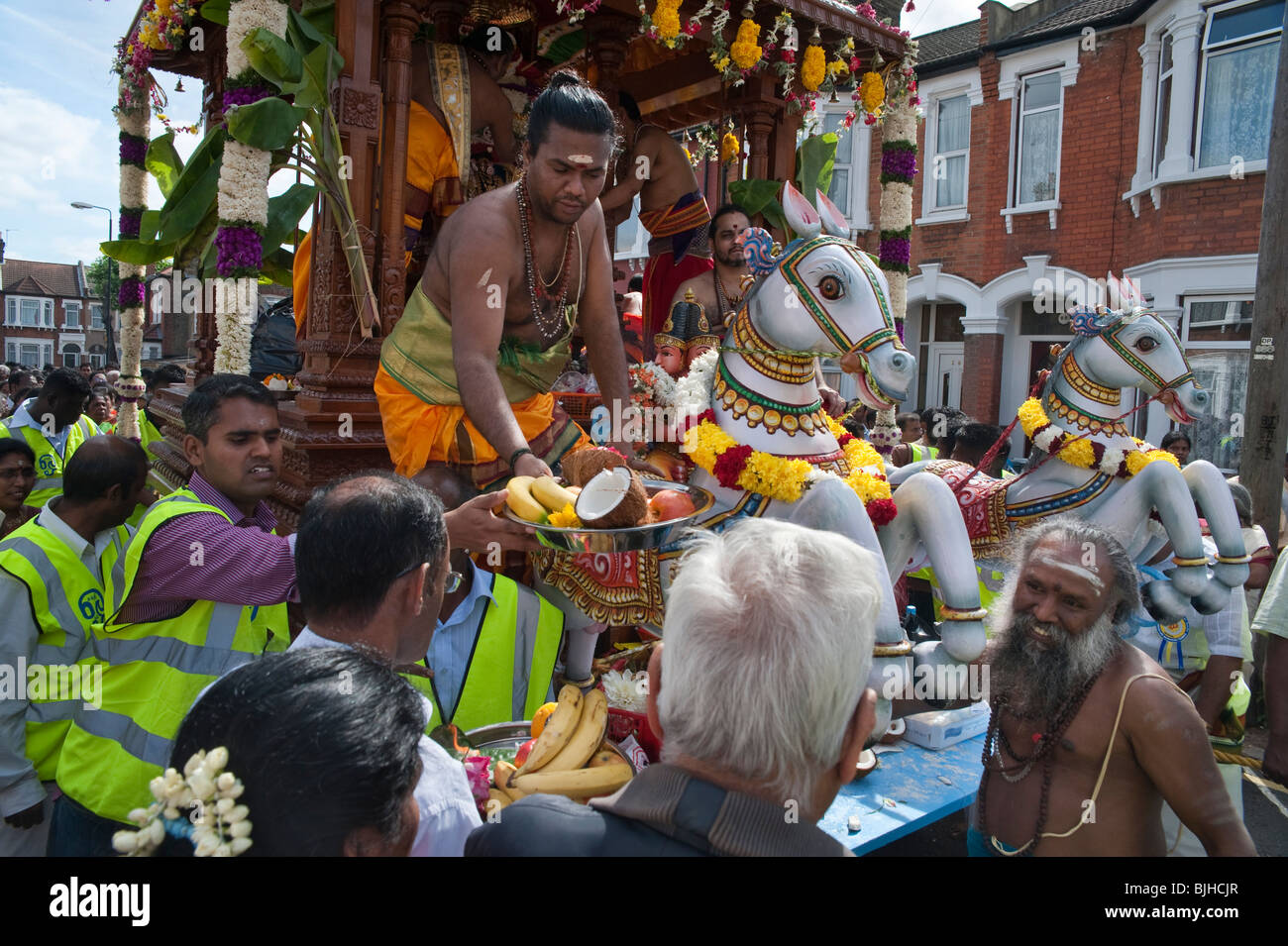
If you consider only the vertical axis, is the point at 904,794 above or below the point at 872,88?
below

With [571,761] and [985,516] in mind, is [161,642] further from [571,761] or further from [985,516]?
[985,516]

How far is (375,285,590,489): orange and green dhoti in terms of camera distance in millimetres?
3400

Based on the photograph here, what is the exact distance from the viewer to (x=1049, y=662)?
2297 mm

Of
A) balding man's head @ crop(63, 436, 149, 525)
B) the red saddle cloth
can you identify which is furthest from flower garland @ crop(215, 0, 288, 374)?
the red saddle cloth

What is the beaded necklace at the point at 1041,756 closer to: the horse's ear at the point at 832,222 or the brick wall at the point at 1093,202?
the horse's ear at the point at 832,222

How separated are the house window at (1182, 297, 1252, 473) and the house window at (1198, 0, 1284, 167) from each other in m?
1.92

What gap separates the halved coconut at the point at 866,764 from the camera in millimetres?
3125

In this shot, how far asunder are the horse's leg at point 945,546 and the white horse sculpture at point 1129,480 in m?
0.67

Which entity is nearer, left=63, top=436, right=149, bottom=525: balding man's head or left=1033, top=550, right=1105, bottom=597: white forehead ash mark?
left=1033, top=550, right=1105, bottom=597: white forehead ash mark

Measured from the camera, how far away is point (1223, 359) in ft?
36.7

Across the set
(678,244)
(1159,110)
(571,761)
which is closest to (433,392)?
(571,761)

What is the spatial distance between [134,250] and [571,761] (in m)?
4.16

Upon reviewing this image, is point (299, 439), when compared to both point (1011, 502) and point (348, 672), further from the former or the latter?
point (1011, 502)

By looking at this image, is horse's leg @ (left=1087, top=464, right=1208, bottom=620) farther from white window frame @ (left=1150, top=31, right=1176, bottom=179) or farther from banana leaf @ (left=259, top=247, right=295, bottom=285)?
white window frame @ (left=1150, top=31, right=1176, bottom=179)
